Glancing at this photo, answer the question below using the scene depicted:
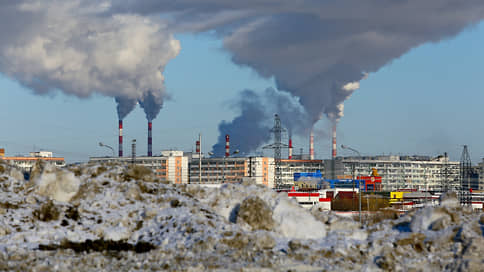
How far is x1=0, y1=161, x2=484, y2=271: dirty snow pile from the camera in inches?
896

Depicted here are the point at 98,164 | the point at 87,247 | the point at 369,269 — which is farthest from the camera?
the point at 98,164

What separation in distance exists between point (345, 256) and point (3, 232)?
44.9 ft

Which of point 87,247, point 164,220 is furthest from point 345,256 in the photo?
point 87,247

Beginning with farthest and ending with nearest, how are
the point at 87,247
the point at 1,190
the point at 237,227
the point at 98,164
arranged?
the point at 98,164 → the point at 1,190 → the point at 237,227 → the point at 87,247

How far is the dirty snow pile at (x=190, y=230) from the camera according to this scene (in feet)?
74.7

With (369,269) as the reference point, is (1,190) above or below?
above

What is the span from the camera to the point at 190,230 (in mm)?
25297

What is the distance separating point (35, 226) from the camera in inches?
1021

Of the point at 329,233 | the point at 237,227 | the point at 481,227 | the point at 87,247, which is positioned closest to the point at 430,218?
the point at 481,227

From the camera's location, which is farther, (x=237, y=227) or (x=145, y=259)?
(x=237, y=227)

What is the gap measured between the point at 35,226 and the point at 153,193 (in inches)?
227

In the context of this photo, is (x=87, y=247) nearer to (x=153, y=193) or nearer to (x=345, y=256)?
(x=153, y=193)

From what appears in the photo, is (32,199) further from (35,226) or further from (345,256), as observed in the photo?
(345,256)

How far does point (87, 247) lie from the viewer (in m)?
24.4
